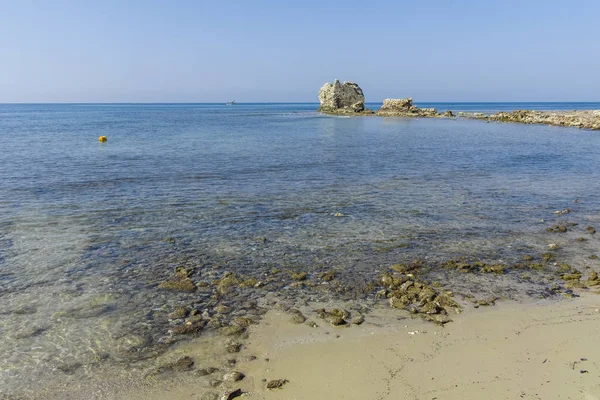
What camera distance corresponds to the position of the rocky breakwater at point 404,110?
107 m

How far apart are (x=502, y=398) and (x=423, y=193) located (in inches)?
583

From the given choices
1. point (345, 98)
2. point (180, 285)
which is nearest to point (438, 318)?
point (180, 285)

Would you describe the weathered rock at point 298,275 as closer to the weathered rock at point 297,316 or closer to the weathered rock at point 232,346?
the weathered rock at point 297,316

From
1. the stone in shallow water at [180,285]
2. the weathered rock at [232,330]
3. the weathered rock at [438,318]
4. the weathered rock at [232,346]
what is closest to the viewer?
the weathered rock at [232,346]

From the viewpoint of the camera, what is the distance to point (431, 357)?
7215 millimetres

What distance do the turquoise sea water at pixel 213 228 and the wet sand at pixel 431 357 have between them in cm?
169

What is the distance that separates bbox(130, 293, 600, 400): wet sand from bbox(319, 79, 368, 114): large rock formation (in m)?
114

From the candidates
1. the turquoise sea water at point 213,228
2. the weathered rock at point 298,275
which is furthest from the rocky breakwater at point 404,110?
the weathered rock at point 298,275

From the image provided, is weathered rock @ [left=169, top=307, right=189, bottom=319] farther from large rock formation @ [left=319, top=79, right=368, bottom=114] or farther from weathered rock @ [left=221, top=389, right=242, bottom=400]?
large rock formation @ [left=319, top=79, right=368, bottom=114]

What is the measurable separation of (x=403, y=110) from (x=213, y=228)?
105067mm

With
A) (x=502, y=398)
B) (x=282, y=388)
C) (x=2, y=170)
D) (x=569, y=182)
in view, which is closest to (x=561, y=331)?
(x=502, y=398)

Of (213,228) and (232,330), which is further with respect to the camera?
(213,228)

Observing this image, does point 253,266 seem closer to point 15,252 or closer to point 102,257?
point 102,257

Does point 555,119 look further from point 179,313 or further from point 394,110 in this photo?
point 179,313
